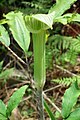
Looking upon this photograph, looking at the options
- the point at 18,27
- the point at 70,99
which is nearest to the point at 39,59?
the point at 18,27

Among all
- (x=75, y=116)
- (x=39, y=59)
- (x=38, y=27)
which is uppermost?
(x=38, y=27)

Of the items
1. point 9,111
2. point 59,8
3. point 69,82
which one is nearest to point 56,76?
point 69,82

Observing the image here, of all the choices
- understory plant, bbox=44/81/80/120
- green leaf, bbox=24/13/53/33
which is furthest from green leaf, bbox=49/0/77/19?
understory plant, bbox=44/81/80/120

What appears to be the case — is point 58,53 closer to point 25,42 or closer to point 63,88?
point 63,88

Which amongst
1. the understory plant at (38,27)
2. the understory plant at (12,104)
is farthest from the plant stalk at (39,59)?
the understory plant at (12,104)

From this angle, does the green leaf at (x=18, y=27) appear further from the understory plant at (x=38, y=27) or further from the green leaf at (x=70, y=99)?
the green leaf at (x=70, y=99)

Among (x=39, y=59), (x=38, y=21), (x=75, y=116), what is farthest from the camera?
→ (x=75, y=116)

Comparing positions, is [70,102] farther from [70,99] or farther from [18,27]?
[18,27]

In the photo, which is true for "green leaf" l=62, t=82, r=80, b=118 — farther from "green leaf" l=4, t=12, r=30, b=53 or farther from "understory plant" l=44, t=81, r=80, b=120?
"green leaf" l=4, t=12, r=30, b=53

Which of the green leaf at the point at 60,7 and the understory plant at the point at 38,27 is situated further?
the green leaf at the point at 60,7
